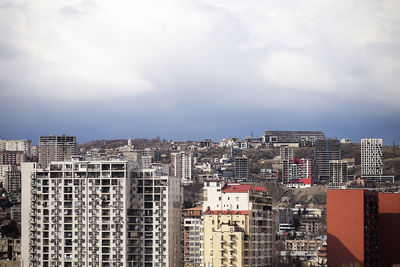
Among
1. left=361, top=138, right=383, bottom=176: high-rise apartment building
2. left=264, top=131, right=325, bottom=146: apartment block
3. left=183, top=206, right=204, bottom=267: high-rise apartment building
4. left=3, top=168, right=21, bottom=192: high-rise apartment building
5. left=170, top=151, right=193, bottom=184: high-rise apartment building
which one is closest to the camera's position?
left=183, top=206, right=204, bottom=267: high-rise apartment building

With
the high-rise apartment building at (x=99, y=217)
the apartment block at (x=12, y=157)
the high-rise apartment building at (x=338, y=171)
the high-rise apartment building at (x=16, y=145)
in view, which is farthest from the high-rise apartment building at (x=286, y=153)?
the high-rise apartment building at (x=99, y=217)

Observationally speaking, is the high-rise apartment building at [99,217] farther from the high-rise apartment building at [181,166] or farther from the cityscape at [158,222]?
the high-rise apartment building at [181,166]

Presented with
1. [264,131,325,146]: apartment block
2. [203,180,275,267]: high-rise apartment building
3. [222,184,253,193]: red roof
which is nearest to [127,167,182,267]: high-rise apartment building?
[203,180,275,267]: high-rise apartment building

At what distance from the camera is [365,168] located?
334ft

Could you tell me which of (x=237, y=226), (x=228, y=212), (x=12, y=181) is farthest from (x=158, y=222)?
(x=12, y=181)

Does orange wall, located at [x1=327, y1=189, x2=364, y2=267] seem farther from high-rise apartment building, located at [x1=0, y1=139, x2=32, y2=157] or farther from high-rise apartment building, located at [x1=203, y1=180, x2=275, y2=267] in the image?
high-rise apartment building, located at [x1=0, y1=139, x2=32, y2=157]

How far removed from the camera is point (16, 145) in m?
106

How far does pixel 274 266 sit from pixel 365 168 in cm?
6352

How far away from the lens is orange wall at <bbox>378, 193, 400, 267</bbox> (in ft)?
149

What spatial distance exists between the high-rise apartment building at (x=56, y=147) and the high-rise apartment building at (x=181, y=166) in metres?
9.94

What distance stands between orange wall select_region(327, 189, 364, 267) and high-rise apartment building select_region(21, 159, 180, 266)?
6429 mm

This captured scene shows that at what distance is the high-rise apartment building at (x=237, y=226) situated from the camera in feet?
123

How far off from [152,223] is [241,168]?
61.5 m

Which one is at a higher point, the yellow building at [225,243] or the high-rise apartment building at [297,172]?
the high-rise apartment building at [297,172]
